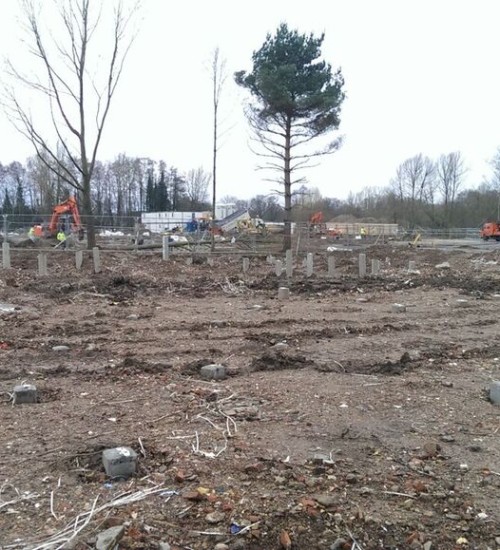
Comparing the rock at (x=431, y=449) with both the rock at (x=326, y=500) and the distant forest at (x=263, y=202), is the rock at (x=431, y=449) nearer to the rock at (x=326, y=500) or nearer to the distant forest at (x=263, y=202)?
the rock at (x=326, y=500)

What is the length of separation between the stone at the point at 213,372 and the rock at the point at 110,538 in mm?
3022

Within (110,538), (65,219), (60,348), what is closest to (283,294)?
(60,348)

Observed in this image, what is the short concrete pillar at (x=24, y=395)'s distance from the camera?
200 inches

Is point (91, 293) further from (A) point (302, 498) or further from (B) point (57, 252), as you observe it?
(A) point (302, 498)

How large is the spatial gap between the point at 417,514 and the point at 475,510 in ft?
1.23

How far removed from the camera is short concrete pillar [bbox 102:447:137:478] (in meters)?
3.57

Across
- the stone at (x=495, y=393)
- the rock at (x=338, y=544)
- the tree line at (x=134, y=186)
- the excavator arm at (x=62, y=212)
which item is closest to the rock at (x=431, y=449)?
the rock at (x=338, y=544)

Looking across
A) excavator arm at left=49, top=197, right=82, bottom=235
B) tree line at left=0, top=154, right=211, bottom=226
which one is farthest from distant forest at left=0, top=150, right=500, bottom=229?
excavator arm at left=49, top=197, right=82, bottom=235

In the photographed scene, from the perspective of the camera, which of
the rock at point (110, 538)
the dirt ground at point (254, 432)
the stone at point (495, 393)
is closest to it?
the rock at point (110, 538)

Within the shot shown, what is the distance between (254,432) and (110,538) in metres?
1.72

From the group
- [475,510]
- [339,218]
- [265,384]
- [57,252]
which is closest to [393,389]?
[265,384]

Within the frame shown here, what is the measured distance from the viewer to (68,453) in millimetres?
3930

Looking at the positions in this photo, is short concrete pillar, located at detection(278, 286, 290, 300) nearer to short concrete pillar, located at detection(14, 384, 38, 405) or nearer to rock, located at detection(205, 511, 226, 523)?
short concrete pillar, located at detection(14, 384, 38, 405)

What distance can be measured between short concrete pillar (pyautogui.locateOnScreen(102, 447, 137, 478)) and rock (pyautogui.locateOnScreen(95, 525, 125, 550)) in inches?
25.1
